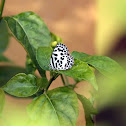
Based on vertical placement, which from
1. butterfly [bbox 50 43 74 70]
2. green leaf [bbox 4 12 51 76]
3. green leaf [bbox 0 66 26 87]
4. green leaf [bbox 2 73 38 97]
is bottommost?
green leaf [bbox 0 66 26 87]

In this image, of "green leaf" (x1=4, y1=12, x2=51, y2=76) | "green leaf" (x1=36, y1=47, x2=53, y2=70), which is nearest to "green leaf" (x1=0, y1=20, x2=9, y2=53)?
"green leaf" (x1=4, y1=12, x2=51, y2=76)

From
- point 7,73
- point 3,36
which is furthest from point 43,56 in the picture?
point 3,36

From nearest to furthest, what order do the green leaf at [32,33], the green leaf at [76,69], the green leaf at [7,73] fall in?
the green leaf at [76,69] < the green leaf at [32,33] < the green leaf at [7,73]

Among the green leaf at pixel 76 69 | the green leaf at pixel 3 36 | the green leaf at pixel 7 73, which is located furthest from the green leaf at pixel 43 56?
the green leaf at pixel 3 36

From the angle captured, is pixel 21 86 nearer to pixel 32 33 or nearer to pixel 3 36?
pixel 32 33

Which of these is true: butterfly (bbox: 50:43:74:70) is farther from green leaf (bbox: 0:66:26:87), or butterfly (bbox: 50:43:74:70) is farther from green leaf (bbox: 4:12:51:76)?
green leaf (bbox: 0:66:26:87)

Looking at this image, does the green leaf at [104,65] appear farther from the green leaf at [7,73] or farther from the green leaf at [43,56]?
the green leaf at [7,73]

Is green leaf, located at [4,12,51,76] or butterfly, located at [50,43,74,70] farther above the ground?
butterfly, located at [50,43,74,70]
